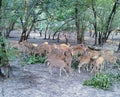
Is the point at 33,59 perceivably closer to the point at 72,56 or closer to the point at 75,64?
the point at 72,56

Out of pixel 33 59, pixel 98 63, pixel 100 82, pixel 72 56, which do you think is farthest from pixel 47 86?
pixel 33 59

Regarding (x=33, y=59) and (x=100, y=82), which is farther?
(x=33, y=59)

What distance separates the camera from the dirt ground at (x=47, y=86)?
7934 millimetres

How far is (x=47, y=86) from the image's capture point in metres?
8.52

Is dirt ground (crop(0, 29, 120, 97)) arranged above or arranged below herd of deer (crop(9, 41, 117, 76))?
below

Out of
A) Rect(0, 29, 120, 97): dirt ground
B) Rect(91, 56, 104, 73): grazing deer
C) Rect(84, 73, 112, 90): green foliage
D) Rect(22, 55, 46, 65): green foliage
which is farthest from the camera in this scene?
Rect(22, 55, 46, 65): green foliage

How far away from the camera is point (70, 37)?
21.0 metres

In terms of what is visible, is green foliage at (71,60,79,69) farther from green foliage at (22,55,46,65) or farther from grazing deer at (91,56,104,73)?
green foliage at (22,55,46,65)

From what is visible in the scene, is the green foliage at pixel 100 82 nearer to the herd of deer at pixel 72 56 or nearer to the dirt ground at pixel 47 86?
the dirt ground at pixel 47 86

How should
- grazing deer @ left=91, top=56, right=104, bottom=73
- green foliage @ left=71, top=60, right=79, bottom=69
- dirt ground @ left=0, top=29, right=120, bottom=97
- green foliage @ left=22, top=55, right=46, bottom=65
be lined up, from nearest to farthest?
dirt ground @ left=0, top=29, right=120, bottom=97 < grazing deer @ left=91, top=56, right=104, bottom=73 < green foliage @ left=71, top=60, right=79, bottom=69 < green foliage @ left=22, top=55, right=46, bottom=65

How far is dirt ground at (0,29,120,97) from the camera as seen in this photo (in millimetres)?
7934

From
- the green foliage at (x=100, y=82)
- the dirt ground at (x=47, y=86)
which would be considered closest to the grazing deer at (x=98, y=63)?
the dirt ground at (x=47, y=86)

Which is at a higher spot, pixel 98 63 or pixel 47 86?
pixel 98 63

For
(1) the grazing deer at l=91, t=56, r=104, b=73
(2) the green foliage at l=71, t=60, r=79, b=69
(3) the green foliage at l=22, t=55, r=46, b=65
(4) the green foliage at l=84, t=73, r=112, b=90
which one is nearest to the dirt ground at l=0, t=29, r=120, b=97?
(4) the green foliage at l=84, t=73, r=112, b=90
